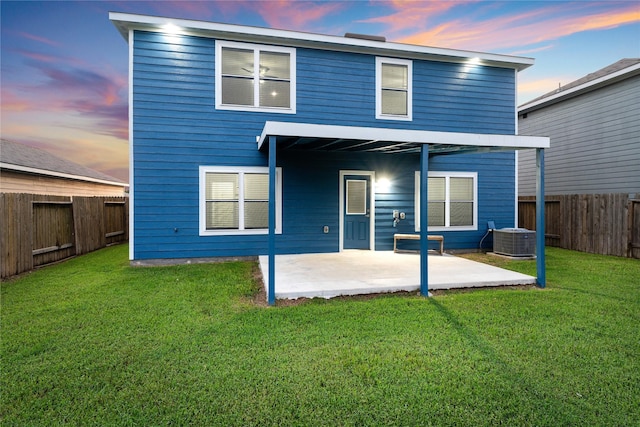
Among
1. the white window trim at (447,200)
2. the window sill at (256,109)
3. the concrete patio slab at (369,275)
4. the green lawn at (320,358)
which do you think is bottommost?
the green lawn at (320,358)

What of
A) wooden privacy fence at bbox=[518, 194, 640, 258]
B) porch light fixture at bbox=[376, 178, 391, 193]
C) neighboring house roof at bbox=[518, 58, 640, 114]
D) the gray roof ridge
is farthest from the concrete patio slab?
the gray roof ridge

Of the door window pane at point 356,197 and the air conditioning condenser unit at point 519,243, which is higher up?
the door window pane at point 356,197

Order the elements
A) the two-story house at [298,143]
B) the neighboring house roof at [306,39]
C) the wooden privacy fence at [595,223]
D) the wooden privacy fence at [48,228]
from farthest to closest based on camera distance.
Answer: the wooden privacy fence at [595,223] → the two-story house at [298,143] → the neighboring house roof at [306,39] → the wooden privacy fence at [48,228]

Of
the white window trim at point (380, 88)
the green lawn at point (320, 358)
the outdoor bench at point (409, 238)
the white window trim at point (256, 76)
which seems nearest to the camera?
the green lawn at point (320, 358)

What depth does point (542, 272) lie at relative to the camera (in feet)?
17.9

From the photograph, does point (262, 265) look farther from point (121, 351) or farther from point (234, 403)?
point (234, 403)

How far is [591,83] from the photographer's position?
34.4 feet

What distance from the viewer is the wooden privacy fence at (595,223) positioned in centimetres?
802

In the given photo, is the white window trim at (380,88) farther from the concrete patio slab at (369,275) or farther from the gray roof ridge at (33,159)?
the gray roof ridge at (33,159)

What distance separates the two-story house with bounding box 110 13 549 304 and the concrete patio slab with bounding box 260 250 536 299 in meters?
0.85

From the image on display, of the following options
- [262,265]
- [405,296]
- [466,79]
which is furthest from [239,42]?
[405,296]

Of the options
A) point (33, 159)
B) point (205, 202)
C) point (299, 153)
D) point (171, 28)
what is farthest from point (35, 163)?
point (299, 153)

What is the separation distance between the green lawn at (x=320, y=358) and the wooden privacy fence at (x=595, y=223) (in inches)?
167

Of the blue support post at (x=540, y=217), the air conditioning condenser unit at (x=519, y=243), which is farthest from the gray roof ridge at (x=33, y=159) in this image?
the air conditioning condenser unit at (x=519, y=243)
